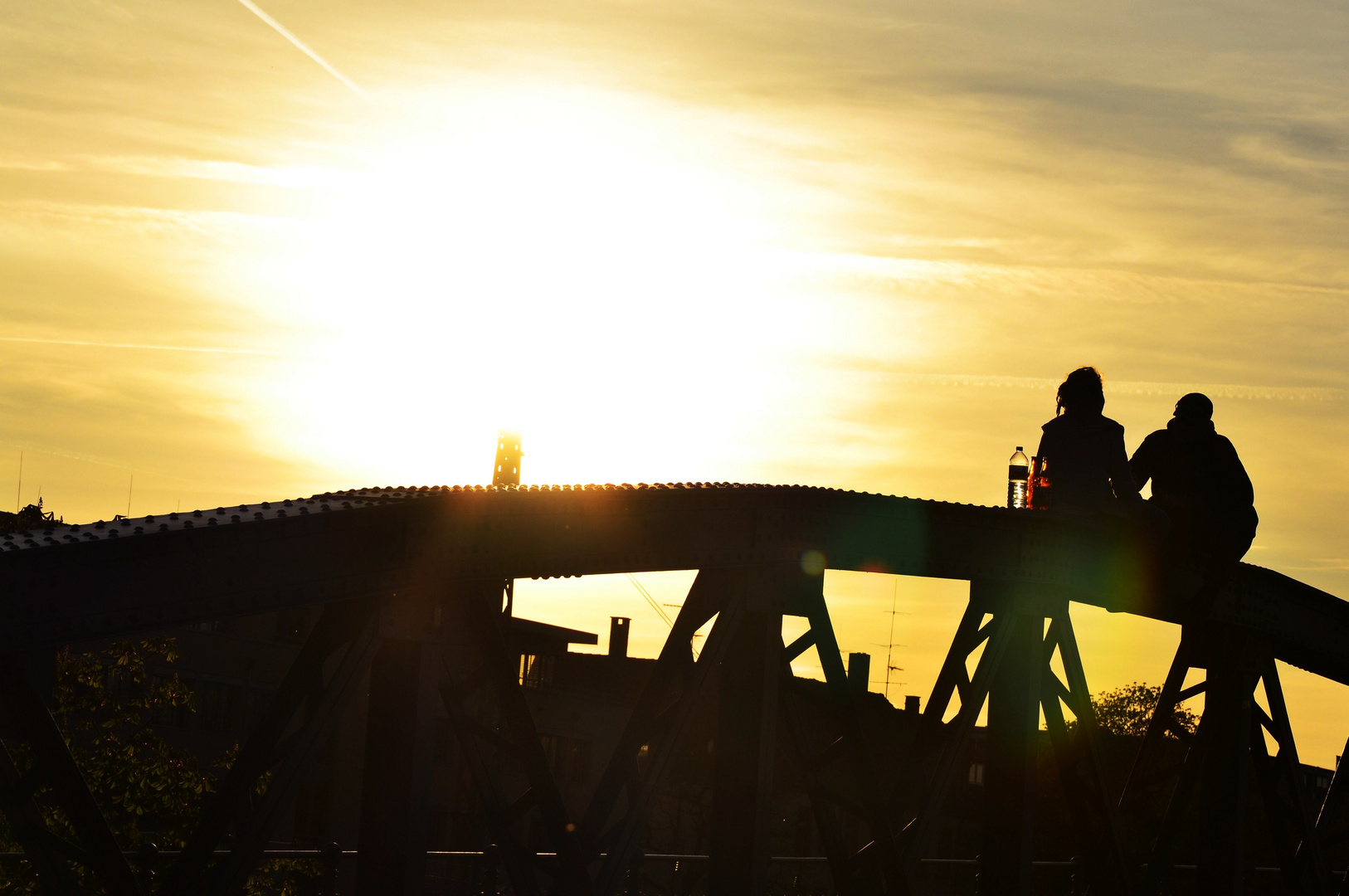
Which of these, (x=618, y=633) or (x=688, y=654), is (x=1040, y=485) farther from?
(x=618, y=633)

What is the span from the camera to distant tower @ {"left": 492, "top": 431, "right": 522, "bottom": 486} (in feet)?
94.9

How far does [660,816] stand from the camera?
64562 mm

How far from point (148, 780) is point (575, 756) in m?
39.4

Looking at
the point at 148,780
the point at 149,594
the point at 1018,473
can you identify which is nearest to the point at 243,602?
the point at 149,594

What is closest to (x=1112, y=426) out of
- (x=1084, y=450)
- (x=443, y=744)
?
(x=1084, y=450)

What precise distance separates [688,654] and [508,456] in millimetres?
20843

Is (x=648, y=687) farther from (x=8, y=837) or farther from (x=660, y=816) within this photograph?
(x=660, y=816)

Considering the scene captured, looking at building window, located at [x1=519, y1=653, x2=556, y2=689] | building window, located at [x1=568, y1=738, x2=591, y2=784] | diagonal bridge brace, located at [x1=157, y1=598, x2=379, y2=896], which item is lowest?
diagonal bridge brace, located at [x1=157, y1=598, x2=379, y2=896]

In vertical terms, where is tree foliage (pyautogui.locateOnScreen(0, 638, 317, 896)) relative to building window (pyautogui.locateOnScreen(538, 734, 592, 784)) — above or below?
below

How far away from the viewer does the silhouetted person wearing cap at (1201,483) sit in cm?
1241

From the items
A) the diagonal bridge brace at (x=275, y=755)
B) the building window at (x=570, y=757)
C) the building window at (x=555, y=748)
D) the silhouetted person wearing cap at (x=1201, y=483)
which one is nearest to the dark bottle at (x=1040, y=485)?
the silhouetted person wearing cap at (x=1201, y=483)

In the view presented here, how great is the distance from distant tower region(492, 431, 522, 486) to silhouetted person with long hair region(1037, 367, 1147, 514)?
1781cm

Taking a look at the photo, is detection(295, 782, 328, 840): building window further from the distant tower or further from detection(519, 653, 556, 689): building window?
the distant tower

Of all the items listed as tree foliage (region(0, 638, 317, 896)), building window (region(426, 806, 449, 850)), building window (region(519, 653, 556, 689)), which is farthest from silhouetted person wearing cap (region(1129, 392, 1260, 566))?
building window (region(519, 653, 556, 689))
